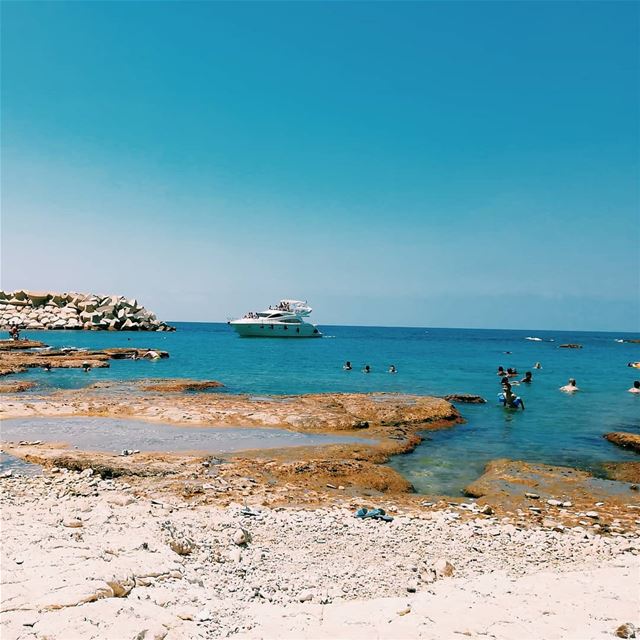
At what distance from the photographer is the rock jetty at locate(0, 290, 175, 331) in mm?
112438

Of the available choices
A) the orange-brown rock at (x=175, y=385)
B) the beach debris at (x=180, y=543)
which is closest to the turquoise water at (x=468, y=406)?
the orange-brown rock at (x=175, y=385)

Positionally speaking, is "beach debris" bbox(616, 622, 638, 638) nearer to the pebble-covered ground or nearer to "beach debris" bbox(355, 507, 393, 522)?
the pebble-covered ground

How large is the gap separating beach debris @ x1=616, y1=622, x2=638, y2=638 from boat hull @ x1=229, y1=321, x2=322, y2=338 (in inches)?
3537

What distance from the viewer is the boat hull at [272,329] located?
95000 mm

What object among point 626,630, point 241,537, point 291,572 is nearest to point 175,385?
point 241,537

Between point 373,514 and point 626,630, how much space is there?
5514mm

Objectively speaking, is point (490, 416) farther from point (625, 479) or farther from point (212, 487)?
point (212, 487)

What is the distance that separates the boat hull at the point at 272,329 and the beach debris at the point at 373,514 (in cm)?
8453

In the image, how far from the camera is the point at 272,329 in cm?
9531

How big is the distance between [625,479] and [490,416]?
1042 centimetres

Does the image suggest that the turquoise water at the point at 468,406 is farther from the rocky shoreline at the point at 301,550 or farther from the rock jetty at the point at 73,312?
the rock jetty at the point at 73,312

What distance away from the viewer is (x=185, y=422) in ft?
67.7

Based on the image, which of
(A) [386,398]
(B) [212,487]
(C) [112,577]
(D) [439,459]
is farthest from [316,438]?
(C) [112,577]

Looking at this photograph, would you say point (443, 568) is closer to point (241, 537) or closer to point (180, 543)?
point (241, 537)
